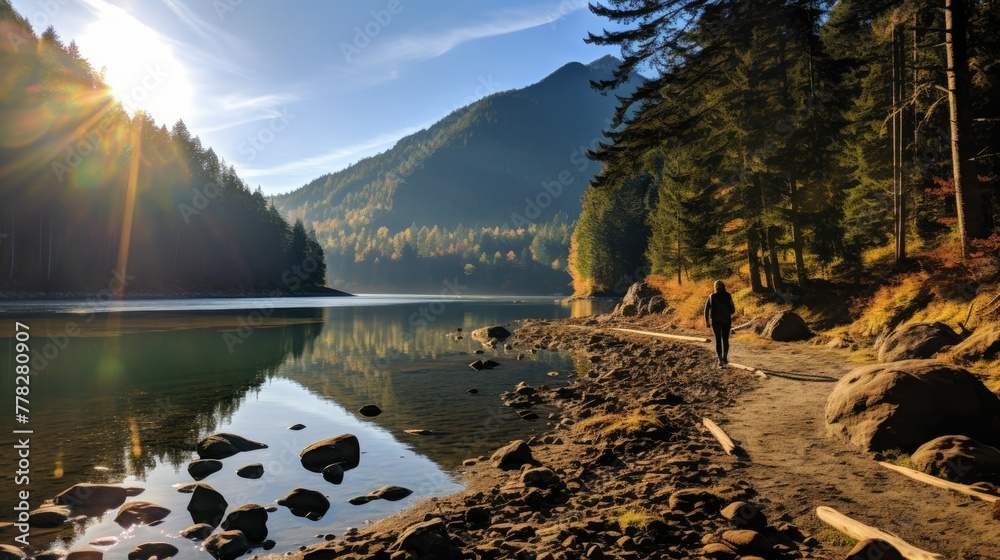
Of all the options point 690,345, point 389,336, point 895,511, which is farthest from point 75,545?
point 389,336

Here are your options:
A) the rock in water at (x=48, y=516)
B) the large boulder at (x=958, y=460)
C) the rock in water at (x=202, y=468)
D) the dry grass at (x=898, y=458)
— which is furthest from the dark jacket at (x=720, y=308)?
the rock in water at (x=48, y=516)

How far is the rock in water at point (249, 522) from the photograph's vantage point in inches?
285

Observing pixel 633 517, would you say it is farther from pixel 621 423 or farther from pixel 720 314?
pixel 720 314

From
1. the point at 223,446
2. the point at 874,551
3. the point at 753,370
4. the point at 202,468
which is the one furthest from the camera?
the point at 753,370

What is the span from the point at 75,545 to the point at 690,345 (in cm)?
2419

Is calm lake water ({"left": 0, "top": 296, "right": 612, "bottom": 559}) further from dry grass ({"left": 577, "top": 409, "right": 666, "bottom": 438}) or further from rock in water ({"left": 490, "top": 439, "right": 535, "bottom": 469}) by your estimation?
dry grass ({"left": 577, "top": 409, "right": 666, "bottom": 438})

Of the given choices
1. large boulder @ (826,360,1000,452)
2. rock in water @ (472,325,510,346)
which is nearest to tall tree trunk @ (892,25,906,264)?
large boulder @ (826,360,1000,452)

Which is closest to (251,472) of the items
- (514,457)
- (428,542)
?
(514,457)

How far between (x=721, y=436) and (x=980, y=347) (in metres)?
7.59

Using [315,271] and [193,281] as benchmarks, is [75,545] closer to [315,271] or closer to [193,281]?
[193,281]

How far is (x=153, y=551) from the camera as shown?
6758 mm

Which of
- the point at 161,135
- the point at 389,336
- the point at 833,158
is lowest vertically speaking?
the point at 389,336

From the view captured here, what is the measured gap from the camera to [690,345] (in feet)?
86.3

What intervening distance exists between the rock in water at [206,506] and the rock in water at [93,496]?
126 centimetres
